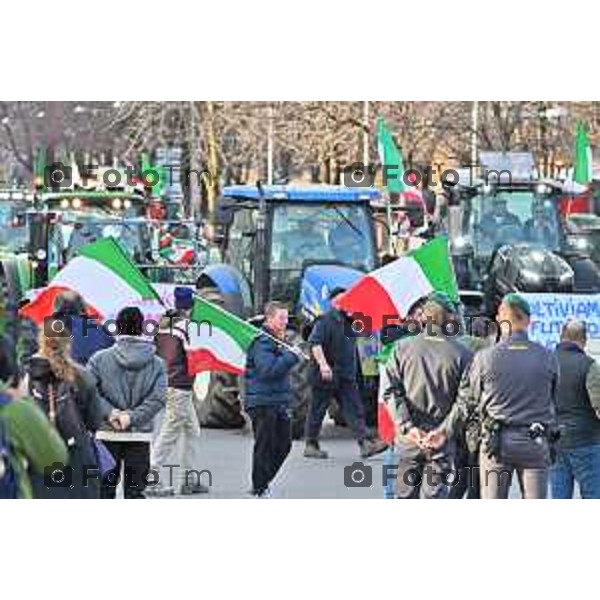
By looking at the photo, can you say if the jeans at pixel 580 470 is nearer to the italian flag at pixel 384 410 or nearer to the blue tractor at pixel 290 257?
the italian flag at pixel 384 410

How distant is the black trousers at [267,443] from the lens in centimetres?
777

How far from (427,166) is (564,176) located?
126cm

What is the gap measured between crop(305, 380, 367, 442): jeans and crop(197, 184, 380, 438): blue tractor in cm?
7

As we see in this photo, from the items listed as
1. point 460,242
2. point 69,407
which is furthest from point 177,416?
point 460,242

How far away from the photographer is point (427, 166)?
8.16m

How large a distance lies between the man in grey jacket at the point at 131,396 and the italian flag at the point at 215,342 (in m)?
0.54

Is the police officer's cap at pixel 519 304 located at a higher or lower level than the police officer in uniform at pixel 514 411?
higher

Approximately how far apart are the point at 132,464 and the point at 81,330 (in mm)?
838

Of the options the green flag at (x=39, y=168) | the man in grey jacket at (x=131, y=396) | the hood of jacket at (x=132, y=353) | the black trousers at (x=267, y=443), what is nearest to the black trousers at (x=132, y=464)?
the man in grey jacket at (x=131, y=396)
